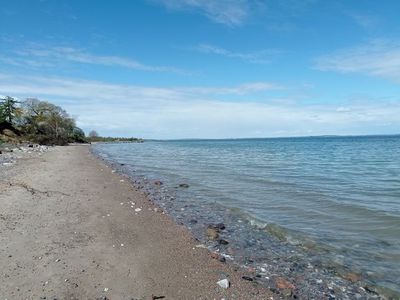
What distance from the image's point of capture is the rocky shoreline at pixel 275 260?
6746mm

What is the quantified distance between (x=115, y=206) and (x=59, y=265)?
18.9 feet

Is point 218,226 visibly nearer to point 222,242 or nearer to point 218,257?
point 222,242

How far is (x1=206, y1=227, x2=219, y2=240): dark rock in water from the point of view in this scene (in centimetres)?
969

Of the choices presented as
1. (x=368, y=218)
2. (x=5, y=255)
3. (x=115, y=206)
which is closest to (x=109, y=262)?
(x=5, y=255)

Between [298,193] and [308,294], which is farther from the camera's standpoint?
[298,193]

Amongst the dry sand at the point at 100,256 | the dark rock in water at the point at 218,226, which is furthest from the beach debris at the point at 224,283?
the dark rock in water at the point at 218,226

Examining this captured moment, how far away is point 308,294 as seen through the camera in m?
6.56

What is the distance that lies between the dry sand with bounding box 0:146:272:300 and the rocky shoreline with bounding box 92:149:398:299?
1.65ft

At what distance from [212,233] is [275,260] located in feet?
7.60

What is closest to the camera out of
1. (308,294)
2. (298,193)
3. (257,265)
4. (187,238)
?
(308,294)

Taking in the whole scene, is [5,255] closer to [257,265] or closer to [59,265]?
[59,265]

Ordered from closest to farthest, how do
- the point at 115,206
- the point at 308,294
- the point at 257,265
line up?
the point at 308,294 < the point at 257,265 < the point at 115,206

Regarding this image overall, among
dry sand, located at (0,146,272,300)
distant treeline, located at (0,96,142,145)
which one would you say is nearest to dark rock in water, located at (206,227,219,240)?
dry sand, located at (0,146,272,300)

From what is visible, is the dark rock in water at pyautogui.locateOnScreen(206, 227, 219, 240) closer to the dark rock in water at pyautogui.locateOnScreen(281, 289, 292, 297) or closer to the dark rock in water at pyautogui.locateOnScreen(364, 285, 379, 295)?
the dark rock in water at pyautogui.locateOnScreen(281, 289, 292, 297)
